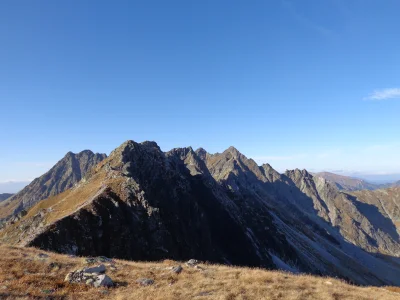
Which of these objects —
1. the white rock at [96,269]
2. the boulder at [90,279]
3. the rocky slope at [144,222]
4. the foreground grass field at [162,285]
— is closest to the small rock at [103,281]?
the boulder at [90,279]

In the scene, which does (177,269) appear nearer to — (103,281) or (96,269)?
(103,281)

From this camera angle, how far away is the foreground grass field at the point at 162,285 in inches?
719

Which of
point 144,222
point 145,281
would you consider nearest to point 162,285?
point 145,281

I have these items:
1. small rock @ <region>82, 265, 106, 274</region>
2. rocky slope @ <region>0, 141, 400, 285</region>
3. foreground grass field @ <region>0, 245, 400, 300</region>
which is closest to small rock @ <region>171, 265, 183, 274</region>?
foreground grass field @ <region>0, 245, 400, 300</region>

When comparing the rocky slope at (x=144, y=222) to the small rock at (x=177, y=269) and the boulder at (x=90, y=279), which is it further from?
the small rock at (x=177, y=269)

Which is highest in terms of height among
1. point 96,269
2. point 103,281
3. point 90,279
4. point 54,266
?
point 54,266

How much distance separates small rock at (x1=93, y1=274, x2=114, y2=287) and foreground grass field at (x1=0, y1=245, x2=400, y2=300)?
1.57 feet

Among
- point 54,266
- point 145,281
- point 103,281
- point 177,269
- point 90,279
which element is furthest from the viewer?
point 177,269

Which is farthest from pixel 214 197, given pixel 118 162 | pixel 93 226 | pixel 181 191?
pixel 93 226

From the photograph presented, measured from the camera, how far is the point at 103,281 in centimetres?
2020

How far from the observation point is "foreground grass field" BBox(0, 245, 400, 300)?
18266 millimetres

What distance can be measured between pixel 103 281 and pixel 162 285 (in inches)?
166

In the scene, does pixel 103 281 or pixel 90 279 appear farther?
pixel 90 279

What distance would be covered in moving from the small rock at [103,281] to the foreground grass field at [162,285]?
48 cm
